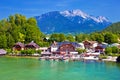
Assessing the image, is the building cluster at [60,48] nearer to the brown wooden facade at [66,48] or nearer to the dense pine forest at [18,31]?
the brown wooden facade at [66,48]

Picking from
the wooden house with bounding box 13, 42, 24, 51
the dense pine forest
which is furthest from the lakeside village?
the dense pine forest

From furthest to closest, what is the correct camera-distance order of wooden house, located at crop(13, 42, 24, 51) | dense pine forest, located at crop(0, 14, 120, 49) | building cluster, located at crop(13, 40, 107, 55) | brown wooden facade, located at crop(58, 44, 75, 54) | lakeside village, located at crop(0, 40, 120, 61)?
1. dense pine forest, located at crop(0, 14, 120, 49)
2. wooden house, located at crop(13, 42, 24, 51)
3. brown wooden facade, located at crop(58, 44, 75, 54)
4. building cluster, located at crop(13, 40, 107, 55)
5. lakeside village, located at crop(0, 40, 120, 61)

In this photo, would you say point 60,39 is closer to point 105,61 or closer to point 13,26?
point 13,26

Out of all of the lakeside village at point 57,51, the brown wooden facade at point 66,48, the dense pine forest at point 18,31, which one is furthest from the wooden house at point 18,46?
the brown wooden facade at point 66,48

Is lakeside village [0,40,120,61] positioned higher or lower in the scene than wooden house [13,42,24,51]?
lower

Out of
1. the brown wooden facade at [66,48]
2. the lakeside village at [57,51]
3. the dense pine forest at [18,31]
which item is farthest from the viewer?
the dense pine forest at [18,31]

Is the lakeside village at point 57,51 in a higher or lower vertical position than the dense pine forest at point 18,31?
lower

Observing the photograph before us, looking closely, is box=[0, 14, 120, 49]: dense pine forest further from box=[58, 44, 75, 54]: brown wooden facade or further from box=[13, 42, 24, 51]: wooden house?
box=[58, 44, 75, 54]: brown wooden facade

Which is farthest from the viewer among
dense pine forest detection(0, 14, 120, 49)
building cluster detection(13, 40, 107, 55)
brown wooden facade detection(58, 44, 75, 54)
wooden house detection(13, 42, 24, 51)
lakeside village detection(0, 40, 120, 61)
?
dense pine forest detection(0, 14, 120, 49)

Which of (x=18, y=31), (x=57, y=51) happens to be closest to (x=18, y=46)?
(x=18, y=31)

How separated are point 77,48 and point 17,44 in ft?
37.4

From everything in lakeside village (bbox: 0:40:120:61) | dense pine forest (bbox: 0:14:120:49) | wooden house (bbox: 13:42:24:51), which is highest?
dense pine forest (bbox: 0:14:120:49)

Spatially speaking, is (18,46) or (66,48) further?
(18,46)

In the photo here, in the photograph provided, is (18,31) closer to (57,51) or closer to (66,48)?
(57,51)
